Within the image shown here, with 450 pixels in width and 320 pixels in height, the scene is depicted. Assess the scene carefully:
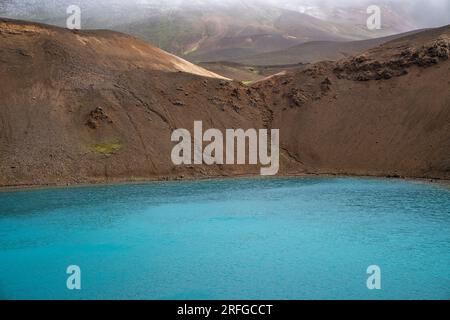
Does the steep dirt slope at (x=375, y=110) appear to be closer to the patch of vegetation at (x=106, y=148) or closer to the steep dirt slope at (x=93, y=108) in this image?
the steep dirt slope at (x=93, y=108)

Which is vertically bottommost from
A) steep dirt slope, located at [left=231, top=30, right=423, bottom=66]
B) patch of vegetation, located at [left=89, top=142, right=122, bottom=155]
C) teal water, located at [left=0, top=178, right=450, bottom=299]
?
teal water, located at [left=0, top=178, right=450, bottom=299]

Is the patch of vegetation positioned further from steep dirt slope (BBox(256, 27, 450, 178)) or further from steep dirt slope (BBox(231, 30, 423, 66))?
steep dirt slope (BBox(231, 30, 423, 66))

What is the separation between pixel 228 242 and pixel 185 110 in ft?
101

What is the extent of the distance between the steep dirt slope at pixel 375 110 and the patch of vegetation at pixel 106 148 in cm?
1665

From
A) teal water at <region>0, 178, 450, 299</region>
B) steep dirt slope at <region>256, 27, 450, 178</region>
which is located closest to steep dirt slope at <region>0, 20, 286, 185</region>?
steep dirt slope at <region>256, 27, 450, 178</region>

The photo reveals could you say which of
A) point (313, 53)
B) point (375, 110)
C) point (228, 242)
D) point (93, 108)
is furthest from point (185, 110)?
point (313, 53)

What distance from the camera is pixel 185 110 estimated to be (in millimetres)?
53562

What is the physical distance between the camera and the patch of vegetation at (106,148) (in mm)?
46312

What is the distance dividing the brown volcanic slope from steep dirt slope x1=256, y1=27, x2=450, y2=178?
0.11 meters

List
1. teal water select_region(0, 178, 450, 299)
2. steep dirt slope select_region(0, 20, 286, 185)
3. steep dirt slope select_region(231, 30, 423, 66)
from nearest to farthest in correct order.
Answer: teal water select_region(0, 178, 450, 299)
steep dirt slope select_region(0, 20, 286, 185)
steep dirt slope select_region(231, 30, 423, 66)

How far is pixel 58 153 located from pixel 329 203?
23.4 m

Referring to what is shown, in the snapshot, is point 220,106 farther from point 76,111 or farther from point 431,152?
point 431,152

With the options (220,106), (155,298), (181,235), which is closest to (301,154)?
(220,106)

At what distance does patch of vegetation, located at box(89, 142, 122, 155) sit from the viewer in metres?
46.3
